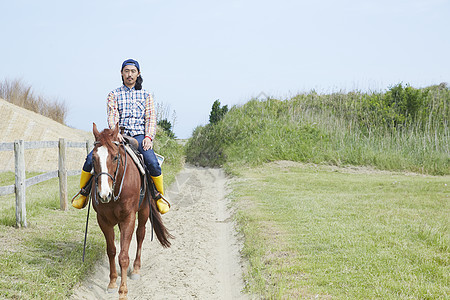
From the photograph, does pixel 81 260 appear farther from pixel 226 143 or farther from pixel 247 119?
pixel 247 119

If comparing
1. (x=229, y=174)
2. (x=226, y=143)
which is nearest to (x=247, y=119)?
(x=226, y=143)

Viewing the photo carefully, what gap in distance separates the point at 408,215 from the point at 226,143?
12482 millimetres

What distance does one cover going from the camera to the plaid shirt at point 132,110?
5.07 m

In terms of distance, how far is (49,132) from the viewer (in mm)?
18125

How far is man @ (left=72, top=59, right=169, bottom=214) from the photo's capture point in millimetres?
5031

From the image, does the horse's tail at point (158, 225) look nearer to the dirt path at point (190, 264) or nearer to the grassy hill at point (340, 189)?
the dirt path at point (190, 264)

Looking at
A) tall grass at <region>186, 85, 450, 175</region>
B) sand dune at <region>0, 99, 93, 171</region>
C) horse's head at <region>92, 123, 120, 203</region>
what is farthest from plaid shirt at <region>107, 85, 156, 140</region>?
sand dune at <region>0, 99, 93, 171</region>

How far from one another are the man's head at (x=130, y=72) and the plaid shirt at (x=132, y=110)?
0.08m

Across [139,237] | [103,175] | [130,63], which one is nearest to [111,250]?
[139,237]

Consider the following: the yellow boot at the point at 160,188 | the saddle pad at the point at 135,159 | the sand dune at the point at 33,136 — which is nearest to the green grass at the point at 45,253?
the yellow boot at the point at 160,188

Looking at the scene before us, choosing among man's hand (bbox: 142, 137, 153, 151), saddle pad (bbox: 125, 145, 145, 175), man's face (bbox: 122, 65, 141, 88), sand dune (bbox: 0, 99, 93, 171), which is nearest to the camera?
saddle pad (bbox: 125, 145, 145, 175)

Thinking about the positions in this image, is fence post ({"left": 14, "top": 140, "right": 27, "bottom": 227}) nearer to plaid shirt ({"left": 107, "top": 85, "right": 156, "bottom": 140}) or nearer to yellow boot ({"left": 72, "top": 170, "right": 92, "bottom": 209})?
yellow boot ({"left": 72, "top": 170, "right": 92, "bottom": 209})

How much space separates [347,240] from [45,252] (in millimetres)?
4551

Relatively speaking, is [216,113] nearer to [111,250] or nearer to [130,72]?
[130,72]
